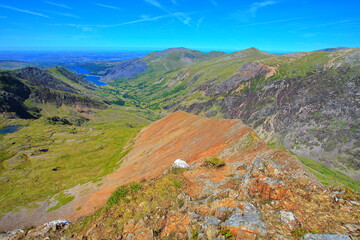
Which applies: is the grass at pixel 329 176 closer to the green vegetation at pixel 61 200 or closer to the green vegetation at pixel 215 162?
the green vegetation at pixel 215 162

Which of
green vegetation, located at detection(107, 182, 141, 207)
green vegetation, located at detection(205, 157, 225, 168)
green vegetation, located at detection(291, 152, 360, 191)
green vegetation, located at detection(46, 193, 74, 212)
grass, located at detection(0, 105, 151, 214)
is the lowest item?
green vegetation, located at detection(291, 152, 360, 191)

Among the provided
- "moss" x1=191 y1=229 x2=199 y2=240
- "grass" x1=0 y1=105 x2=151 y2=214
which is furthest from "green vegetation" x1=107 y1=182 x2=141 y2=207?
"grass" x1=0 y1=105 x2=151 y2=214

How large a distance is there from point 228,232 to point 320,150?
19214cm

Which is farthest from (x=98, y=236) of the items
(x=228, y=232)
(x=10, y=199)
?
(x=10, y=199)

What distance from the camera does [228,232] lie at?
487 inches

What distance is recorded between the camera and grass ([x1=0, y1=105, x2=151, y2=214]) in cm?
5238

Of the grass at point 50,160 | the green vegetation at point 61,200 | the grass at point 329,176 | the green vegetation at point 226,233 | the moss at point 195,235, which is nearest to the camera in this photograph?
the green vegetation at point 226,233

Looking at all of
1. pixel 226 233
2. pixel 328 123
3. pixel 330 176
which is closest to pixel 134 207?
pixel 226 233

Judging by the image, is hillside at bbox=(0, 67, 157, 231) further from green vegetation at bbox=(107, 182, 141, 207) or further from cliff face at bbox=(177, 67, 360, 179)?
cliff face at bbox=(177, 67, 360, 179)

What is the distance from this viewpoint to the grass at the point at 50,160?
5238 cm

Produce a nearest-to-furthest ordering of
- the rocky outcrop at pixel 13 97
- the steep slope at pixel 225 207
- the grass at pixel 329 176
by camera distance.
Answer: the steep slope at pixel 225 207 < the grass at pixel 329 176 < the rocky outcrop at pixel 13 97

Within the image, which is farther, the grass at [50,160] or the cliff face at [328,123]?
the cliff face at [328,123]

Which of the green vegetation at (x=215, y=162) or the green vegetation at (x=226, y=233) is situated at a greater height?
the green vegetation at (x=226, y=233)

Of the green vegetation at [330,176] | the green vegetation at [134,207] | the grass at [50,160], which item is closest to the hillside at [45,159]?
the grass at [50,160]
